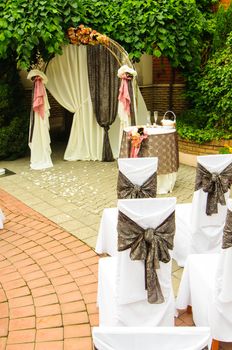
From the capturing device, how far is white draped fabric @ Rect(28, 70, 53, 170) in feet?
27.1

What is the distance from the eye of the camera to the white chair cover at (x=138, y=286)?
2992 millimetres

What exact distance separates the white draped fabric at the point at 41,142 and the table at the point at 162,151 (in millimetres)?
2171

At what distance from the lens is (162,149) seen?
6645 millimetres

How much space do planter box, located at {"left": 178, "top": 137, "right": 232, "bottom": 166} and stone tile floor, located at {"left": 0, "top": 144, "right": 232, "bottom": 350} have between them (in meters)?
0.39

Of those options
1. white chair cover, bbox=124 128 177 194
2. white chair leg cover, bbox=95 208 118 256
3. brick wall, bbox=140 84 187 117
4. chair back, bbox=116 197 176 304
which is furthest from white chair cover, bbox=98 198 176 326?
brick wall, bbox=140 84 187 117

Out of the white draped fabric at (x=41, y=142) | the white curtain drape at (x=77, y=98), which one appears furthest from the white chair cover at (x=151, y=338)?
the white curtain drape at (x=77, y=98)

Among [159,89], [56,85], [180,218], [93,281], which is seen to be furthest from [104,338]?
[159,89]

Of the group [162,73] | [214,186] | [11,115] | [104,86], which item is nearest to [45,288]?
[214,186]

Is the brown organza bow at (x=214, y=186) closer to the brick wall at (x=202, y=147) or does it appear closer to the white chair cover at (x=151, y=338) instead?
the white chair cover at (x=151, y=338)

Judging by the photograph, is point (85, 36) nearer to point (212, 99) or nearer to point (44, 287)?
point (212, 99)

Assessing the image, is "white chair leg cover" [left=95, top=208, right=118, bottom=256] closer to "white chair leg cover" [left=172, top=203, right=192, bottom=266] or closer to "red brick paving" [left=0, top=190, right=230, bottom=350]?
"red brick paving" [left=0, top=190, right=230, bottom=350]

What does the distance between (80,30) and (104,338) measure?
713cm

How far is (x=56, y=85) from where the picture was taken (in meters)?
8.88

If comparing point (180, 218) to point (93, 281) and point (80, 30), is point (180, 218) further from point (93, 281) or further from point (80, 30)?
point (80, 30)
